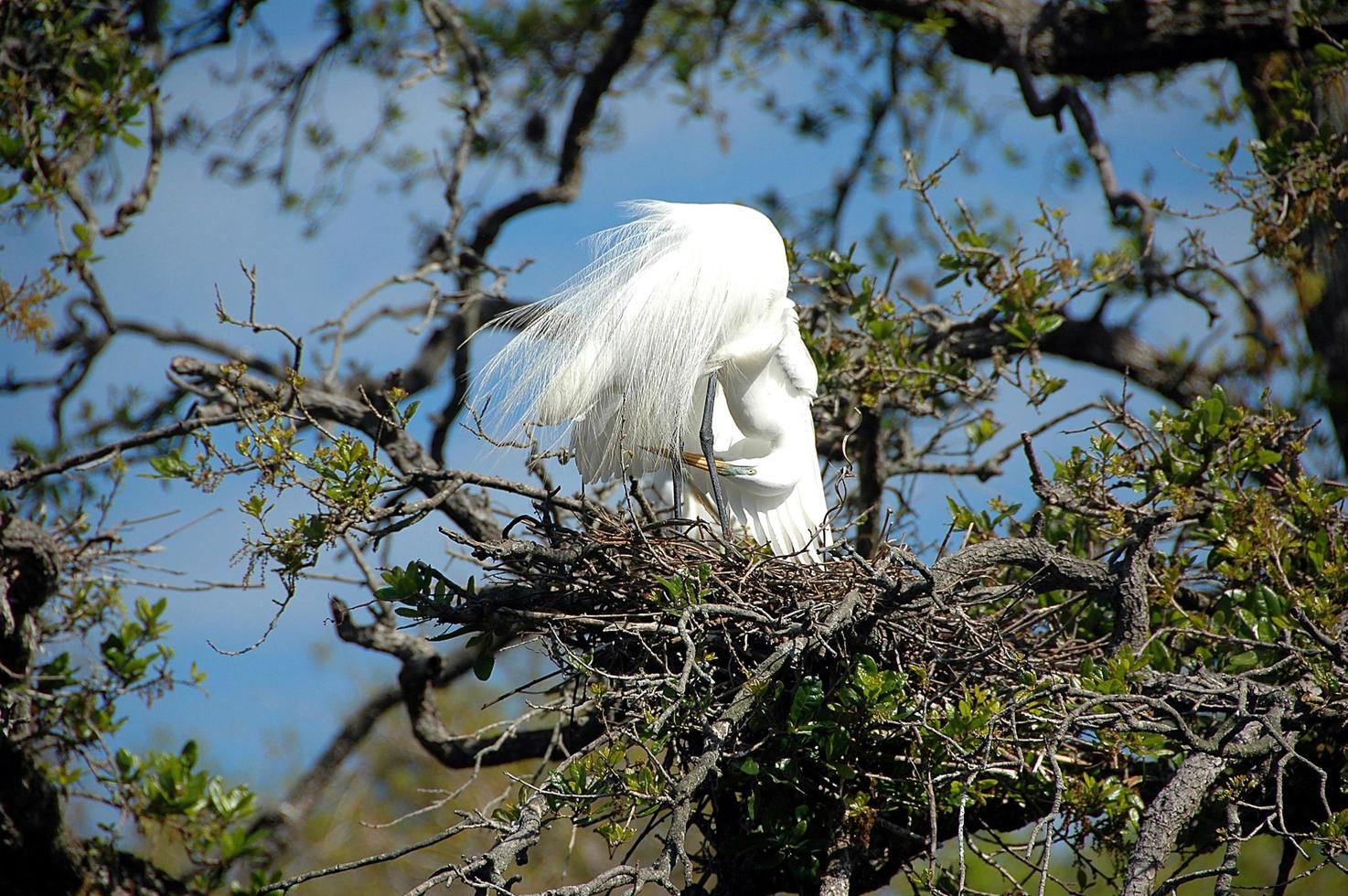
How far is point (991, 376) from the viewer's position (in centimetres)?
410

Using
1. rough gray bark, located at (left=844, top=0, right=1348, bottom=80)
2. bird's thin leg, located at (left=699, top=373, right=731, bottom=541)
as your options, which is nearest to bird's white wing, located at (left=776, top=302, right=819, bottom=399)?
bird's thin leg, located at (left=699, top=373, right=731, bottom=541)

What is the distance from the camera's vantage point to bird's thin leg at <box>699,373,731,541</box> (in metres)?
3.43

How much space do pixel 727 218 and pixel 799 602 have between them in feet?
3.77

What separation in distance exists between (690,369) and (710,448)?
10.2 inches

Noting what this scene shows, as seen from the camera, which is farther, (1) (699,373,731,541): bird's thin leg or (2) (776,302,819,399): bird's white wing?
(2) (776,302,819,399): bird's white wing

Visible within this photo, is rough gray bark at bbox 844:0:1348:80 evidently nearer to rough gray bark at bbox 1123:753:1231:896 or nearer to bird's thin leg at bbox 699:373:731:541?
bird's thin leg at bbox 699:373:731:541

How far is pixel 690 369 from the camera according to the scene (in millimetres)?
3334

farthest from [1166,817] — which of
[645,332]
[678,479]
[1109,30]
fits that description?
[1109,30]

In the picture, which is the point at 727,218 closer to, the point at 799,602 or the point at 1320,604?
the point at 799,602

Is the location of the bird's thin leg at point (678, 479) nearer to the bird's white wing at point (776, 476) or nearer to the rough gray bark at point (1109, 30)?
the bird's white wing at point (776, 476)

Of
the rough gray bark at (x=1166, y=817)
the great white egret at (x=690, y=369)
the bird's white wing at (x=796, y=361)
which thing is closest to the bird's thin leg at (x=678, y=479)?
the great white egret at (x=690, y=369)

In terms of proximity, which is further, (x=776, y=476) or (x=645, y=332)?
(x=776, y=476)

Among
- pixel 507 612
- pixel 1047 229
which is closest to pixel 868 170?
pixel 1047 229

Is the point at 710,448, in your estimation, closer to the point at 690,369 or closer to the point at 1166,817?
the point at 690,369
